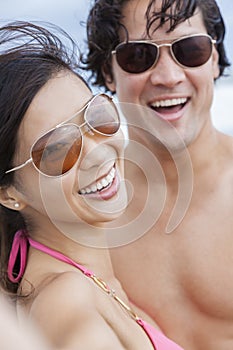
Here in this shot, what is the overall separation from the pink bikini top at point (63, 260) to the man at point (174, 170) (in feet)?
1.87

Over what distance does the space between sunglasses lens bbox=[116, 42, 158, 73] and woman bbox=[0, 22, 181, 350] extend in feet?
2.41

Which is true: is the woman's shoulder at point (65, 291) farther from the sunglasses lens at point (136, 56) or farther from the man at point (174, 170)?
the sunglasses lens at point (136, 56)

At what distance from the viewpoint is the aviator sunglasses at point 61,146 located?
1.17 m

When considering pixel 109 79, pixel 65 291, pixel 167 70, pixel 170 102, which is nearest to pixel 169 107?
pixel 170 102

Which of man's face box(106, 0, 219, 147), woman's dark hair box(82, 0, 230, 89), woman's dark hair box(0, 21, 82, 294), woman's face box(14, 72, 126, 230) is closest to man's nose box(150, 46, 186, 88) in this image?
man's face box(106, 0, 219, 147)

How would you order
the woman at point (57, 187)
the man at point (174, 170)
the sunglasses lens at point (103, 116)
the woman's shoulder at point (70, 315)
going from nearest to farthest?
the woman's shoulder at point (70, 315)
the woman at point (57, 187)
the sunglasses lens at point (103, 116)
the man at point (174, 170)

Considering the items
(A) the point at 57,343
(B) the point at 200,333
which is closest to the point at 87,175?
(A) the point at 57,343

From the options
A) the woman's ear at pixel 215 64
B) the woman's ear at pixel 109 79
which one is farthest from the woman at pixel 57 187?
the woman's ear at pixel 215 64

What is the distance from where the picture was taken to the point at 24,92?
1.16 m

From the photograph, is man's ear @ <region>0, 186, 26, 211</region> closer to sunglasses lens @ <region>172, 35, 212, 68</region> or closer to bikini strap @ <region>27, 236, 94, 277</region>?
bikini strap @ <region>27, 236, 94, 277</region>

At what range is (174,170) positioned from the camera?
7.35 ft

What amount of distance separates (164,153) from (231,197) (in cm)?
31

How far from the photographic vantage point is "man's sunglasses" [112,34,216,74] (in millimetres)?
2074

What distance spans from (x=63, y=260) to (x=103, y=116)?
13.1 inches
